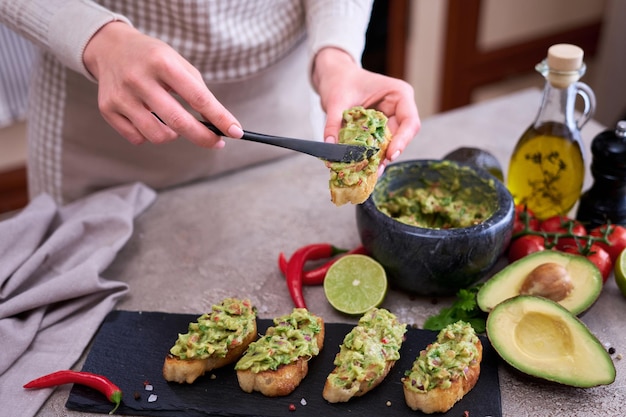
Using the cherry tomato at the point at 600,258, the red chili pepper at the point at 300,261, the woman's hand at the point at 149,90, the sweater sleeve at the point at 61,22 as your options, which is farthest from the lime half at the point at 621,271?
the sweater sleeve at the point at 61,22

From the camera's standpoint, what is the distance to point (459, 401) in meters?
1.26

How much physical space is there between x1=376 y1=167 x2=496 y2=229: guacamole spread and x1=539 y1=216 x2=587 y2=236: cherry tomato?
0.62ft

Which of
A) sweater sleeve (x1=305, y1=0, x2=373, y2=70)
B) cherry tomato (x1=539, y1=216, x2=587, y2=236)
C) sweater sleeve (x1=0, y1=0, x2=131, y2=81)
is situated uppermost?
sweater sleeve (x1=0, y1=0, x2=131, y2=81)

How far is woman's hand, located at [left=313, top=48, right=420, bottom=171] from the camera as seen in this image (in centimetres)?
150

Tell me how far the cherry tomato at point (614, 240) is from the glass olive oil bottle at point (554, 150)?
133mm

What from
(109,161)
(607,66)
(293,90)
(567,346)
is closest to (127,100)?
(109,161)

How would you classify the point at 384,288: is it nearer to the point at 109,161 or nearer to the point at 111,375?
the point at 111,375

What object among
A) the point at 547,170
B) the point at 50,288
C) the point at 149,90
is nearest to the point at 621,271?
the point at 547,170

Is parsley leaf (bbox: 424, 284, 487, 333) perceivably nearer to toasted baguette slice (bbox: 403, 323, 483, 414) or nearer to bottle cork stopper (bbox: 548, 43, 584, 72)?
toasted baguette slice (bbox: 403, 323, 483, 414)

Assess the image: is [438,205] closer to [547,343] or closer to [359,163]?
[359,163]

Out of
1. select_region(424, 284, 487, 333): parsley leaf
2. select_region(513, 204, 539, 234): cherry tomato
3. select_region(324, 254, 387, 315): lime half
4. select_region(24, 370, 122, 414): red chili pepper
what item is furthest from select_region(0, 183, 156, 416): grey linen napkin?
select_region(513, 204, 539, 234): cherry tomato

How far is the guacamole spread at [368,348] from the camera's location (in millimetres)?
1246

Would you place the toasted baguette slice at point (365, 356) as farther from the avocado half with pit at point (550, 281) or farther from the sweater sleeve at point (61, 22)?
the sweater sleeve at point (61, 22)

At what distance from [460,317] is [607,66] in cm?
283
